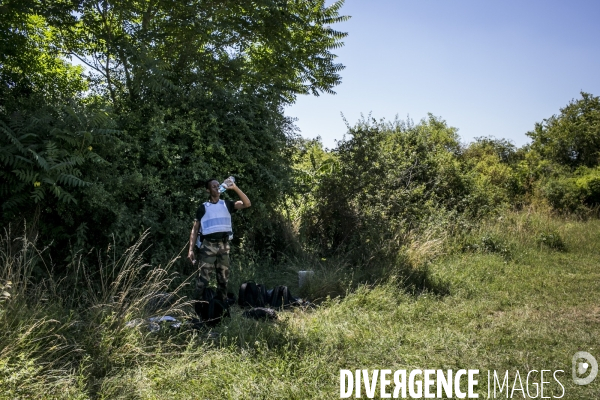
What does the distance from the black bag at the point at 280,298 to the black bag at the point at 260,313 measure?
0.70 metres

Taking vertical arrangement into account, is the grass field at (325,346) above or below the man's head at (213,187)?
below

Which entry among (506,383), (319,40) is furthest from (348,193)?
(506,383)

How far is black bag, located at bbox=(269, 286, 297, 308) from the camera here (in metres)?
7.93

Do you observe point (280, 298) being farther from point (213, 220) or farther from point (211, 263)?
point (213, 220)

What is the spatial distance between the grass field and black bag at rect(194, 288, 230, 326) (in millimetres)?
202

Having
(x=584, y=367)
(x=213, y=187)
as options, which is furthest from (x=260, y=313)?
(x=584, y=367)

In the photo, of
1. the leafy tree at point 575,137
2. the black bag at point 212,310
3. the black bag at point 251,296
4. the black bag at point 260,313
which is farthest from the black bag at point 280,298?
the leafy tree at point 575,137

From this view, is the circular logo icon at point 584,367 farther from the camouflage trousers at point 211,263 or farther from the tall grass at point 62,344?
the camouflage trousers at point 211,263

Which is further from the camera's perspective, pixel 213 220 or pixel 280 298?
pixel 280 298

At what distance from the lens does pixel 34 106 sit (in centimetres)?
815

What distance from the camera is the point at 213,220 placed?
25.4 ft

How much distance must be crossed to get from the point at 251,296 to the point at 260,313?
2.92 ft

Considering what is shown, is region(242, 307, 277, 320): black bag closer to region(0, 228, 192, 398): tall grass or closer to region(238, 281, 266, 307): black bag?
region(238, 281, 266, 307): black bag

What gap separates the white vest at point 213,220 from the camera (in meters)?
7.72
